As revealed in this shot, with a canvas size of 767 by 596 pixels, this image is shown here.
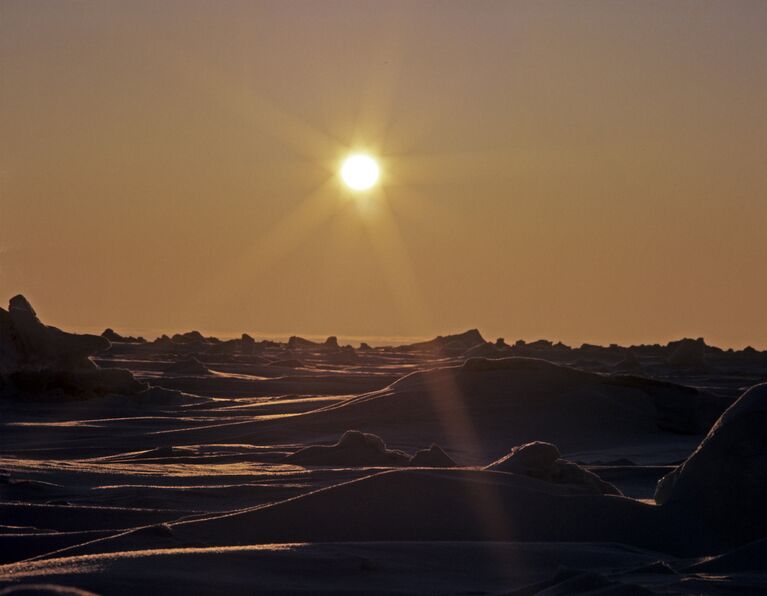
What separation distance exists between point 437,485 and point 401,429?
583 cm

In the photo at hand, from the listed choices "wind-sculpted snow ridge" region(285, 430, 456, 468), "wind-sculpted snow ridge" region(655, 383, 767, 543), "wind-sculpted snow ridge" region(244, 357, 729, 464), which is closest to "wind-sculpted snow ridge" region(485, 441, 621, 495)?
"wind-sculpted snow ridge" region(655, 383, 767, 543)

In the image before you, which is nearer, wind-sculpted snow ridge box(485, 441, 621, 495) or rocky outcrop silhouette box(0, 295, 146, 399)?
wind-sculpted snow ridge box(485, 441, 621, 495)

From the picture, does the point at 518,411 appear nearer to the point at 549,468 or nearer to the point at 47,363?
the point at 549,468

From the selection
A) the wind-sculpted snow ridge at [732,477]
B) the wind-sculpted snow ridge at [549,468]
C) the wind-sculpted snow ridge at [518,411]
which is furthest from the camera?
the wind-sculpted snow ridge at [518,411]

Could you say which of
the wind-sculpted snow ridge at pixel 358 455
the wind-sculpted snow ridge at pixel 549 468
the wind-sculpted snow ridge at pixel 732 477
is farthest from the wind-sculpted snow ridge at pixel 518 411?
the wind-sculpted snow ridge at pixel 732 477

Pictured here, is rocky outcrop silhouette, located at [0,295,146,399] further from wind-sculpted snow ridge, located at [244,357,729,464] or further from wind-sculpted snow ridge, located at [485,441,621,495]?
wind-sculpted snow ridge, located at [485,441,621,495]

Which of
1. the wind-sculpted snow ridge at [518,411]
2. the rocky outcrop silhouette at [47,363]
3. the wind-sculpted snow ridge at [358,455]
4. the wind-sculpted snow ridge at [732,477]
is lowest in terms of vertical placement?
the wind-sculpted snow ridge at [732,477]

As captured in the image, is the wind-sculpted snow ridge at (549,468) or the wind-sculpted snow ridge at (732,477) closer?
the wind-sculpted snow ridge at (732,477)

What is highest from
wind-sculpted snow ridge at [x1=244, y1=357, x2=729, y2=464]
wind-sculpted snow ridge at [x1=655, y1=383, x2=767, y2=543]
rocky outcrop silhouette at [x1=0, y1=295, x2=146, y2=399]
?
rocky outcrop silhouette at [x1=0, y1=295, x2=146, y2=399]

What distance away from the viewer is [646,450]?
10227 mm

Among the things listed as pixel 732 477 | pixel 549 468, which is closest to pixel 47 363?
pixel 549 468

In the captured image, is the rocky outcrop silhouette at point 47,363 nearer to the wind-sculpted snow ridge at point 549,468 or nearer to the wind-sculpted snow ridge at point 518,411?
the wind-sculpted snow ridge at point 518,411

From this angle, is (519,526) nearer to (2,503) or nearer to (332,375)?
(2,503)

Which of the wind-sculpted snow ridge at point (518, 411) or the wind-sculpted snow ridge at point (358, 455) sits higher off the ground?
the wind-sculpted snow ridge at point (518, 411)
